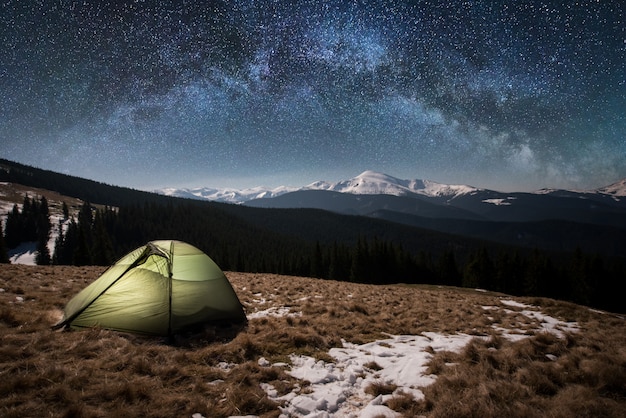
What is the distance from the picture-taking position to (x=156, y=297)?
832cm

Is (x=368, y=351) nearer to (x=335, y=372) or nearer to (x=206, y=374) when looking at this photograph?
(x=335, y=372)

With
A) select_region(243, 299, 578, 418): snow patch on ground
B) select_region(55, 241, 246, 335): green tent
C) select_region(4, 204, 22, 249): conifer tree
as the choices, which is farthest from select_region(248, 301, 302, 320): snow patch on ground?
select_region(4, 204, 22, 249): conifer tree

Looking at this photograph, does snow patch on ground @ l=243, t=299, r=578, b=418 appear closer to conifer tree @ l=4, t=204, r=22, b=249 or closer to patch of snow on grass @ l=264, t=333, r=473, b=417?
patch of snow on grass @ l=264, t=333, r=473, b=417

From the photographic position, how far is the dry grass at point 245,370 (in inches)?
179

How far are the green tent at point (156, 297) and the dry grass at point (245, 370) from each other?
1.55 feet

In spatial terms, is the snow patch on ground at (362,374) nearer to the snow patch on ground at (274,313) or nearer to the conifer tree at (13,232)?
the snow patch on ground at (274,313)

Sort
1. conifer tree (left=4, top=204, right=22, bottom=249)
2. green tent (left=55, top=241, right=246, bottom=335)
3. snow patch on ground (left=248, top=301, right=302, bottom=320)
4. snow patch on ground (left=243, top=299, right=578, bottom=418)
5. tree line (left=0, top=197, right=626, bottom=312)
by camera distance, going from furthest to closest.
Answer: conifer tree (left=4, top=204, right=22, bottom=249)
tree line (left=0, top=197, right=626, bottom=312)
snow patch on ground (left=248, top=301, right=302, bottom=320)
green tent (left=55, top=241, right=246, bottom=335)
snow patch on ground (left=243, top=299, right=578, bottom=418)

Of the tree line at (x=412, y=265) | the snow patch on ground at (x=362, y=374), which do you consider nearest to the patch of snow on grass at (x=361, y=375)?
the snow patch on ground at (x=362, y=374)

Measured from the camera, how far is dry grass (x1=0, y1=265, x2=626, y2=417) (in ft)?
14.9

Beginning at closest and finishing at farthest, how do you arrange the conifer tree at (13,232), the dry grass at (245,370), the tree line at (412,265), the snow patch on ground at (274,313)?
the dry grass at (245,370) → the snow patch on ground at (274,313) → the tree line at (412,265) → the conifer tree at (13,232)

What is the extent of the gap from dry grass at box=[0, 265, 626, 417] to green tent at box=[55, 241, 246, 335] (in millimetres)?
474

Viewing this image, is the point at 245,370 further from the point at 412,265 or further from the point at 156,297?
the point at 412,265

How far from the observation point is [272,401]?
507 cm

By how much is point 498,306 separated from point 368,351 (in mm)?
11035
